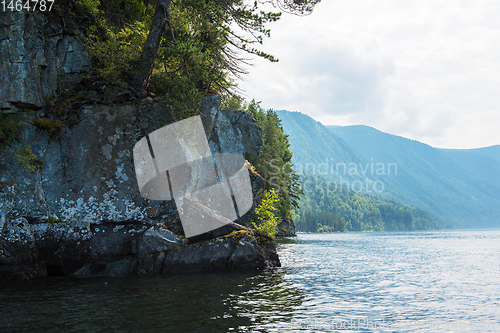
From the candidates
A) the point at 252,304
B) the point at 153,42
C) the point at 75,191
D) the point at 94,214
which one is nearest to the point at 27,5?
the point at 153,42

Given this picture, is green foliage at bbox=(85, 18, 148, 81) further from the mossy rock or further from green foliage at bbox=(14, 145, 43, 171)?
green foliage at bbox=(14, 145, 43, 171)

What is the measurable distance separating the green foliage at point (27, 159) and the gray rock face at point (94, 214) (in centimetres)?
11

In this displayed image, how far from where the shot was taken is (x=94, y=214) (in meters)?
15.6

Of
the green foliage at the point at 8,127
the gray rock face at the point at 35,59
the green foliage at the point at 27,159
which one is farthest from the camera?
the gray rock face at the point at 35,59

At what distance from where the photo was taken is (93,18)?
720 inches

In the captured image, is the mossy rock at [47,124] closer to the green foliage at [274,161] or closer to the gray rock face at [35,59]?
the gray rock face at [35,59]

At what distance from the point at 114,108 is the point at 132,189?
413 cm

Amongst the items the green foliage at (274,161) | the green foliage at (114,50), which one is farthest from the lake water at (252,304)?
the green foliage at (274,161)

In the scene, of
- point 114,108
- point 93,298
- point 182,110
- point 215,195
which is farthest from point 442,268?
point 114,108

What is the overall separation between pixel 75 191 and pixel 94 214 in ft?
4.42

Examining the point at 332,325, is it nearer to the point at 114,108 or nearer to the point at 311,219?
the point at 114,108

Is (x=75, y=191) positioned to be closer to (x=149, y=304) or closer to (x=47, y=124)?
(x=47, y=124)

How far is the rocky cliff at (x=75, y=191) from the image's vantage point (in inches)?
570

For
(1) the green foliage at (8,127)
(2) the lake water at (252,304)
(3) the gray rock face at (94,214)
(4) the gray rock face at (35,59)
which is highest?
(4) the gray rock face at (35,59)
